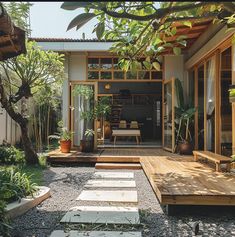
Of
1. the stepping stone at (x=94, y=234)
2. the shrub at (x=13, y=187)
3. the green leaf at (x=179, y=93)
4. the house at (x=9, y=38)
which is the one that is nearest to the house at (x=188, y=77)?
the green leaf at (x=179, y=93)

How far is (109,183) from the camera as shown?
5.99 meters

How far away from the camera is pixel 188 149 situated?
893cm

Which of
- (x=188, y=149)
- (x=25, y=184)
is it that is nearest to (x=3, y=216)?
(x=25, y=184)

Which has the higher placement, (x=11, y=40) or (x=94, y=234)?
(x=11, y=40)

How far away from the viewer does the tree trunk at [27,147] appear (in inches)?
297

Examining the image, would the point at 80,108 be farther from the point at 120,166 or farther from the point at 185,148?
the point at 185,148

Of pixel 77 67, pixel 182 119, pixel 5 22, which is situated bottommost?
pixel 182 119

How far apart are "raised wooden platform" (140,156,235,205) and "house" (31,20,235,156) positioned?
123cm

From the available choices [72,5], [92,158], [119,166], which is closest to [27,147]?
[92,158]

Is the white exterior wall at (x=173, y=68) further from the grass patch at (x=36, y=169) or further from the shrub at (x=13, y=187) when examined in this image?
the shrub at (x=13, y=187)

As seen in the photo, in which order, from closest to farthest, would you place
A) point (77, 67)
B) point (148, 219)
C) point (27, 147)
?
point (148, 219)
point (27, 147)
point (77, 67)

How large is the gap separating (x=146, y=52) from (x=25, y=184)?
2.58m

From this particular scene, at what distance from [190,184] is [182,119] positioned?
4659 mm

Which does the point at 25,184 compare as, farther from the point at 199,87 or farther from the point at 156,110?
the point at 156,110
